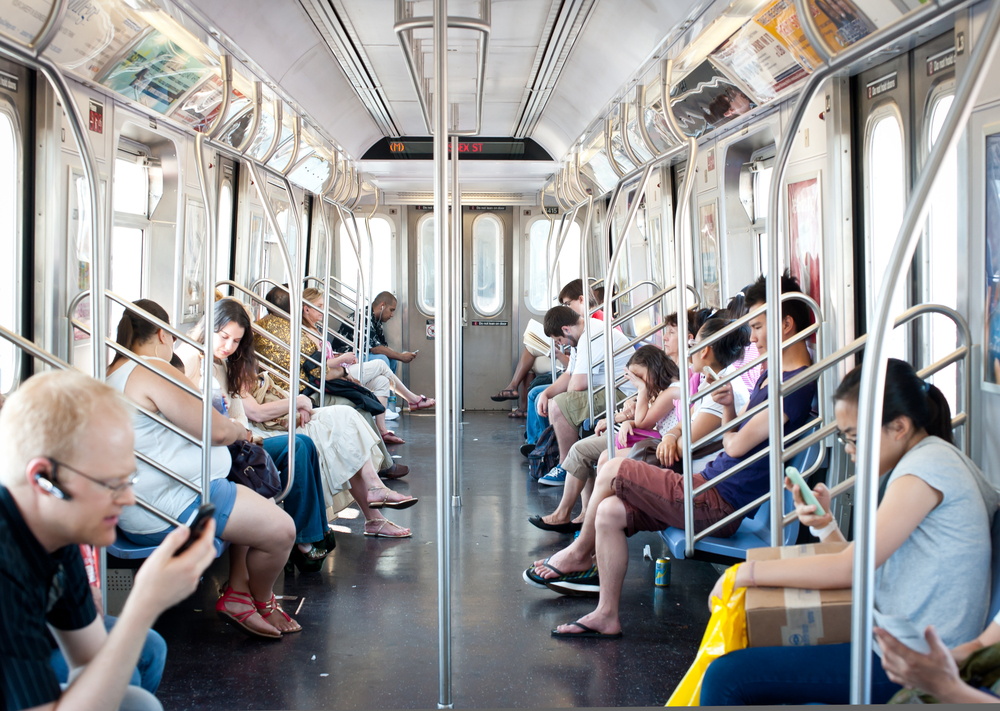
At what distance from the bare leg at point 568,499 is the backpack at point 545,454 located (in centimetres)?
117

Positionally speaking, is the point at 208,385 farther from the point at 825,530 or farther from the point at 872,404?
the point at 872,404

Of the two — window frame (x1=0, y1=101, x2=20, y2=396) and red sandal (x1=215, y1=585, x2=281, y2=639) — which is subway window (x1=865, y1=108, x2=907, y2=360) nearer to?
red sandal (x1=215, y1=585, x2=281, y2=639)

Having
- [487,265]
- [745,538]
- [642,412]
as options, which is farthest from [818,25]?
[487,265]

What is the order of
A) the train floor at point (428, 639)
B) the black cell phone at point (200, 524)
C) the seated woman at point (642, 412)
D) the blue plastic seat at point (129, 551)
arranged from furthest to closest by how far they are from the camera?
the seated woman at point (642, 412), the blue plastic seat at point (129, 551), the train floor at point (428, 639), the black cell phone at point (200, 524)

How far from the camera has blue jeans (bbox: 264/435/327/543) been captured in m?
3.70

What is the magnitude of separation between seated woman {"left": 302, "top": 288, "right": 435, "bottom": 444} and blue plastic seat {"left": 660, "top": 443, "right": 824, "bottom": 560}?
2.94 m

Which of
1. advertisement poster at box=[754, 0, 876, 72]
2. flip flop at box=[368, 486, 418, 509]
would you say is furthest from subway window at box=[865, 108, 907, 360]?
flip flop at box=[368, 486, 418, 509]

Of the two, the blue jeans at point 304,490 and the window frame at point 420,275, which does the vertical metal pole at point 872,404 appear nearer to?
the blue jeans at point 304,490

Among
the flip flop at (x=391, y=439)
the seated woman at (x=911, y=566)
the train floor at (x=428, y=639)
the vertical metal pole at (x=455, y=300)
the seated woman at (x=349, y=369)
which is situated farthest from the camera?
the flip flop at (x=391, y=439)

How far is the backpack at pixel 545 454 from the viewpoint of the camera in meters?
5.82

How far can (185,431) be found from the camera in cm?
294

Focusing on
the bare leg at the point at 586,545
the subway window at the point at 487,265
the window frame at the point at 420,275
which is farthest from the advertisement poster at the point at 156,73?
the subway window at the point at 487,265

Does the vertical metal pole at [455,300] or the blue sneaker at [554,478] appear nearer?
the vertical metal pole at [455,300]

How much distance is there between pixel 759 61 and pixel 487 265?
21.2 ft
